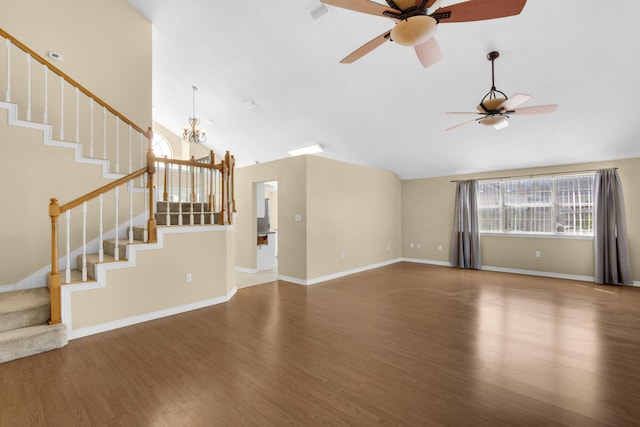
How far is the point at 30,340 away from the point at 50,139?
98.1 inches

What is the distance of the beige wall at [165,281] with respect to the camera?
3.20 m

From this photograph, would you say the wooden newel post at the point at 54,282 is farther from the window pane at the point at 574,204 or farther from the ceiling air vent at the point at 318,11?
the window pane at the point at 574,204

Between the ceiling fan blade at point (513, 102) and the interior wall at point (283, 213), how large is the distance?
131 inches

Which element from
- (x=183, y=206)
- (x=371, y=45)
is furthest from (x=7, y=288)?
(x=371, y=45)

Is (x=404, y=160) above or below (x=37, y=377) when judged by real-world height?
above

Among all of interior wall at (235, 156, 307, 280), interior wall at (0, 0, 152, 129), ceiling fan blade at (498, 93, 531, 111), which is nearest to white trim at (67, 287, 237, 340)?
interior wall at (235, 156, 307, 280)

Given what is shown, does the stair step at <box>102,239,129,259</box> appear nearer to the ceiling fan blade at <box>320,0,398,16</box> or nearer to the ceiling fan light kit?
the ceiling fan blade at <box>320,0,398,16</box>

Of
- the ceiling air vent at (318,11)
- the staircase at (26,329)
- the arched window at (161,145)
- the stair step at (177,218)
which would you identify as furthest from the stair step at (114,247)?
the arched window at (161,145)

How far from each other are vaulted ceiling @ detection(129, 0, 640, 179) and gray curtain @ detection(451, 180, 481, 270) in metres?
0.52

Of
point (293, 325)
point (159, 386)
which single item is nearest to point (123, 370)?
point (159, 386)

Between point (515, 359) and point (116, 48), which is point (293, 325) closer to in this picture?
point (515, 359)

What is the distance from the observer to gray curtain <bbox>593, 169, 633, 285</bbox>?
17.7ft

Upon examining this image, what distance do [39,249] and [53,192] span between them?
75 cm

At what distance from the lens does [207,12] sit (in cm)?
443
